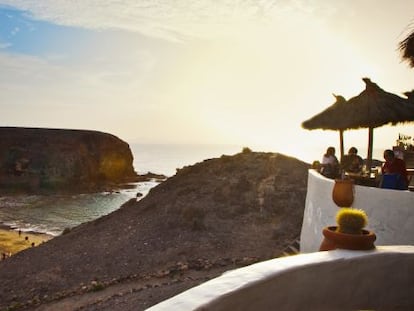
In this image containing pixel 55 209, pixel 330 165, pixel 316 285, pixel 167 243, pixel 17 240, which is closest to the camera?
pixel 316 285

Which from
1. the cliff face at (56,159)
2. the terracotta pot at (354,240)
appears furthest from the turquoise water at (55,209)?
the terracotta pot at (354,240)

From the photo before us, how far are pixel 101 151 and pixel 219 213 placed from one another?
79679 millimetres

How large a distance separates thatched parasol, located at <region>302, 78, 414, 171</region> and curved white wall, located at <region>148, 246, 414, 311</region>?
8.61m

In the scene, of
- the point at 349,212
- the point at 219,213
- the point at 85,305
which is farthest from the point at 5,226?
the point at 349,212

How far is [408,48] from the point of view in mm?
11203

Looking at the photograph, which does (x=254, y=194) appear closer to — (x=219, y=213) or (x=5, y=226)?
(x=219, y=213)

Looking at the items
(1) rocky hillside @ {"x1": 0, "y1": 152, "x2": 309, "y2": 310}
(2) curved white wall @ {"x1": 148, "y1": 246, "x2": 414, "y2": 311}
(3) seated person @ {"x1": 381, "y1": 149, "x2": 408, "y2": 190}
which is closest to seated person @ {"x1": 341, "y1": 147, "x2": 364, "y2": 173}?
(3) seated person @ {"x1": 381, "y1": 149, "x2": 408, "y2": 190}

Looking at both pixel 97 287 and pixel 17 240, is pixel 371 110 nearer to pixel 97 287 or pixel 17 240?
pixel 97 287

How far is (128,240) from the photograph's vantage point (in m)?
Result: 18.8

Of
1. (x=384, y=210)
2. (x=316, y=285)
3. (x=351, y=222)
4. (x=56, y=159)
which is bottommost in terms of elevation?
(x=56, y=159)

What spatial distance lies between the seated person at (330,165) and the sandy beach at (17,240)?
2931cm

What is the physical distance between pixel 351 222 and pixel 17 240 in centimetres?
4048

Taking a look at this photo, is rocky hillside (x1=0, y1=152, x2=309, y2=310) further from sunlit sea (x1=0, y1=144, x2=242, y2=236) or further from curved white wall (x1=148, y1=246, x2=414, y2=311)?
sunlit sea (x1=0, y1=144, x2=242, y2=236)

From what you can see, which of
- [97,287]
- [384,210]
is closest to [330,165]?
[384,210]
